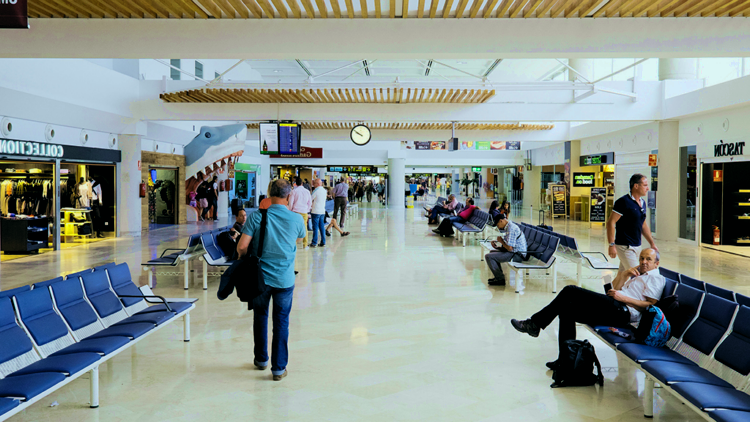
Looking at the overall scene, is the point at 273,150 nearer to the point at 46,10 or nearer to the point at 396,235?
the point at 396,235

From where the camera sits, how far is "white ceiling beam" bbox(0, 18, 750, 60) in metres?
7.37

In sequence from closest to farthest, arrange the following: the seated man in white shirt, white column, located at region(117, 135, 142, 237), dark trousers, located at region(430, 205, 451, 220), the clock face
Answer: the seated man in white shirt
white column, located at region(117, 135, 142, 237)
the clock face
dark trousers, located at region(430, 205, 451, 220)

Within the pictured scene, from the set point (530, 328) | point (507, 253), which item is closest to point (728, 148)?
point (507, 253)

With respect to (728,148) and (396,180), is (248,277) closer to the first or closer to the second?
(728,148)

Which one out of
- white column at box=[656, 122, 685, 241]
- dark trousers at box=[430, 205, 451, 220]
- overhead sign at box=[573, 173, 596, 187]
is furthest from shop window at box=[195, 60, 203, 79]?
white column at box=[656, 122, 685, 241]

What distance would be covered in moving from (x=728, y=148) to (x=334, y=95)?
921 cm

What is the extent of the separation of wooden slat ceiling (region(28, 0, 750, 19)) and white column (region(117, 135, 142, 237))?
860 centimetres

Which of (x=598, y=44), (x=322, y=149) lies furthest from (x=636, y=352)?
(x=322, y=149)

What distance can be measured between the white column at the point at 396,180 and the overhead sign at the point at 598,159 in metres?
10.5

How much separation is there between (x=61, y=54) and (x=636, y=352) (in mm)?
7603

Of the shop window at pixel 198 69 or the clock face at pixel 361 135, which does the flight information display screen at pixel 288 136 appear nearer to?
the clock face at pixel 361 135

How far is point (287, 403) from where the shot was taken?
396 centimetres

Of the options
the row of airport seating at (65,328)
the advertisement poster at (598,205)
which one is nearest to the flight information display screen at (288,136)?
the row of airport seating at (65,328)

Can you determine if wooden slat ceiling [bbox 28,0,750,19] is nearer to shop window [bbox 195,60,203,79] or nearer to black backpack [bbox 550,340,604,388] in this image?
black backpack [bbox 550,340,604,388]
